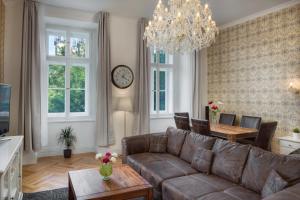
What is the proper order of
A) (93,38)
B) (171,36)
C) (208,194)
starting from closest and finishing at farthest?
(208,194), (171,36), (93,38)

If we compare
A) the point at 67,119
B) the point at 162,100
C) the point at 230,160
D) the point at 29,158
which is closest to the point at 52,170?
the point at 29,158

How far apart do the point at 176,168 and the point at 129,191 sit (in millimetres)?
899

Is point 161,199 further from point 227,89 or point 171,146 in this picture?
point 227,89

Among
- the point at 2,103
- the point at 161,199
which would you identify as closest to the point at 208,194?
the point at 161,199

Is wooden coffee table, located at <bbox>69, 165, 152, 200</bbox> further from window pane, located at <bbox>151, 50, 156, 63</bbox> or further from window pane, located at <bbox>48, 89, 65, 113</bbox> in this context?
window pane, located at <bbox>151, 50, 156, 63</bbox>

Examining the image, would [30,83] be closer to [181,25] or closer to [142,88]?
[142,88]

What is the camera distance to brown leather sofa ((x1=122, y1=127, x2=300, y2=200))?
2.05 m

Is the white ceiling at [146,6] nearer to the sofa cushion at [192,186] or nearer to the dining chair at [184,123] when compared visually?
the dining chair at [184,123]

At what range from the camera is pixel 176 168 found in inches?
112

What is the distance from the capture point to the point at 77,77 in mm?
5316

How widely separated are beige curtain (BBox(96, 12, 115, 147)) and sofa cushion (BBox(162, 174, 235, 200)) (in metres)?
2.66

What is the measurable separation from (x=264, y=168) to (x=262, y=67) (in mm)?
3232

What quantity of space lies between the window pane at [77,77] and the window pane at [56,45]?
18.0 inches

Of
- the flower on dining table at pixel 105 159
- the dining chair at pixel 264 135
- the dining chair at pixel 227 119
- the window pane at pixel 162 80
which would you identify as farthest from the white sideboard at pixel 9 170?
A: the dining chair at pixel 227 119
